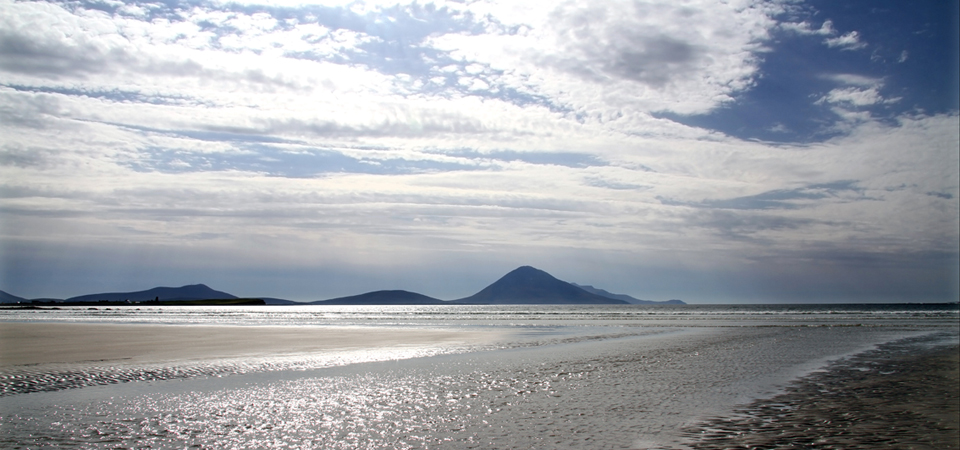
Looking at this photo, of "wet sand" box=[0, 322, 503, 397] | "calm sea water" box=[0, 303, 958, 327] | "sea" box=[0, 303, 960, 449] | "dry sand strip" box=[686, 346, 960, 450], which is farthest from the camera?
"calm sea water" box=[0, 303, 958, 327]

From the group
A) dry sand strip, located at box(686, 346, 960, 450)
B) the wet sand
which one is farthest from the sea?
dry sand strip, located at box(686, 346, 960, 450)

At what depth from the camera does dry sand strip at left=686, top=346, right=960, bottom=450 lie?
959cm

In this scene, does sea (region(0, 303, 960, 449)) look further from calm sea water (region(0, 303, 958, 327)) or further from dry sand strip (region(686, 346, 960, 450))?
calm sea water (region(0, 303, 958, 327))

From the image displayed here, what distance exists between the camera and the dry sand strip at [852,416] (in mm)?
9586

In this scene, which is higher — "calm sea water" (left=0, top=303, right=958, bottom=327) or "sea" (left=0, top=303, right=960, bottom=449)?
"sea" (left=0, top=303, right=960, bottom=449)

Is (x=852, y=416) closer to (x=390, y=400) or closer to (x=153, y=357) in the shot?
(x=390, y=400)

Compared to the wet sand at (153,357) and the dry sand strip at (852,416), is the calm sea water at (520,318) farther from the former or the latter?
the dry sand strip at (852,416)

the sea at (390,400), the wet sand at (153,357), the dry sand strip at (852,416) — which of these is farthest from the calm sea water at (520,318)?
the dry sand strip at (852,416)

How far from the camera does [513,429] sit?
10383mm

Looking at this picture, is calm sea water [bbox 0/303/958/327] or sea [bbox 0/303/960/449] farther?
calm sea water [bbox 0/303/958/327]

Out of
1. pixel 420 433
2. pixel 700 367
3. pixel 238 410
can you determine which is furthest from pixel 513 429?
pixel 700 367

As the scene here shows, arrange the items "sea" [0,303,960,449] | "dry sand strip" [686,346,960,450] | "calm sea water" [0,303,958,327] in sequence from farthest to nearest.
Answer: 1. "calm sea water" [0,303,958,327]
2. "sea" [0,303,960,449]
3. "dry sand strip" [686,346,960,450]

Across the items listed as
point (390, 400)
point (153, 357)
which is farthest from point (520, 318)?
point (390, 400)

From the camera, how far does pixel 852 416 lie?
11602 millimetres
